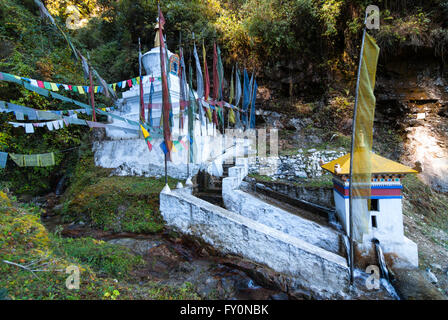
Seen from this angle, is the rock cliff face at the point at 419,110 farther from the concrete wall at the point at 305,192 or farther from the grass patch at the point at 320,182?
the concrete wall at the point at 305,192

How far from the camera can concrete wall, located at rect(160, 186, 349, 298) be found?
4441 mm

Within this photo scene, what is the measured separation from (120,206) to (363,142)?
26.5ft

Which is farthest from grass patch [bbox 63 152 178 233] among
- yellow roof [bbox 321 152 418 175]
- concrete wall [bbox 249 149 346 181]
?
yellow roof [bbox 321 152 418 175]

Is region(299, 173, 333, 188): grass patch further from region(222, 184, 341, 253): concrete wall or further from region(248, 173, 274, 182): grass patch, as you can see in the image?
region(222, 184, 341, 253): concrete wall

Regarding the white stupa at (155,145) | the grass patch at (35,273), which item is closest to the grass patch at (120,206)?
the white stupa at (155,145)

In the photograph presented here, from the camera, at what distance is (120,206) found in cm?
767

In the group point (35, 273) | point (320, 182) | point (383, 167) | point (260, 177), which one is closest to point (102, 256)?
point (35, 273)

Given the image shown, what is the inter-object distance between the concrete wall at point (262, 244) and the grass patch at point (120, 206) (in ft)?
2.08

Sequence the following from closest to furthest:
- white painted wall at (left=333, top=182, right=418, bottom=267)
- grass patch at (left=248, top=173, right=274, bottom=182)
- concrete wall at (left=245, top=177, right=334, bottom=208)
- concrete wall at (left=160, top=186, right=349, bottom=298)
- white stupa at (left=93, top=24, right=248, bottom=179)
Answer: concrete wall at (left=160, top=186, right=349, bottom=298) → white painted wall at (left=333, top=182, right=418, bottom=267) → concrete wall at (left=245, top=177, right=334, bottom=208) → grass patch at (left=248, top=173, right=274, bottom=182) → white stupa at (left=93, top=24, right=248, bottom=179)

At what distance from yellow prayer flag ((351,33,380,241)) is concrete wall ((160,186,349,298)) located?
3.57 ft

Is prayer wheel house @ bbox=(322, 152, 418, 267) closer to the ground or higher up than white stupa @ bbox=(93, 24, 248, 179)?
closer to the ground

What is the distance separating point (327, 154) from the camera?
9672mm

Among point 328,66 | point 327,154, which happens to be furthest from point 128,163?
point 328,66

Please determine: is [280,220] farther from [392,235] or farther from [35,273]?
[35,273]
